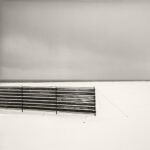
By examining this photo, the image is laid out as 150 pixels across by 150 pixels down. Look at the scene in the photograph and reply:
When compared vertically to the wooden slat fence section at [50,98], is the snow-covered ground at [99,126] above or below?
below

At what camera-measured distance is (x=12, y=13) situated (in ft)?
5.59

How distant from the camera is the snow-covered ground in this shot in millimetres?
1500

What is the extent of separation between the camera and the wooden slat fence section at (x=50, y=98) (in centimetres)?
154

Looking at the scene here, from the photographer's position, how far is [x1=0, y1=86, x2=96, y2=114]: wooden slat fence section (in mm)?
1537

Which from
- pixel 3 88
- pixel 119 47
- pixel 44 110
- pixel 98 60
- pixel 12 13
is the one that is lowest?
pixel 44 110

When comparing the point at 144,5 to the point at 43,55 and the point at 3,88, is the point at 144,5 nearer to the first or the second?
the point at 43,55

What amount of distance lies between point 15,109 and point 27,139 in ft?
1.12

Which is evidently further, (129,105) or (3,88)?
(3,88)

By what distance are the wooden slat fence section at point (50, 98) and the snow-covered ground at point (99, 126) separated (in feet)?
0.20

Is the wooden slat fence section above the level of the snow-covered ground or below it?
above

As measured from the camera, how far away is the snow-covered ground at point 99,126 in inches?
59.1

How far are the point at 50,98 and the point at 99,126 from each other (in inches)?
22.8

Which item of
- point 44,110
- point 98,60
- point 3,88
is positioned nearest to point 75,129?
point 44,110

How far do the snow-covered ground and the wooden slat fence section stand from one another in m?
Result: 0.06
